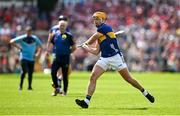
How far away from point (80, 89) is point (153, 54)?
798 inches

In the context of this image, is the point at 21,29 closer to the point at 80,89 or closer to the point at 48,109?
the point at 80,89

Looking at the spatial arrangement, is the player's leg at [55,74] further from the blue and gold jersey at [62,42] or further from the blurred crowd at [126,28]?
the blurred crowd at [126,28]

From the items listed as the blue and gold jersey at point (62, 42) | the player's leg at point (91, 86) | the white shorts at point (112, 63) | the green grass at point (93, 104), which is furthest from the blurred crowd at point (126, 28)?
the player's leg at point (91, 86)

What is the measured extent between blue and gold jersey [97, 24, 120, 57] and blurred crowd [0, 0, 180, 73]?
84.7ft

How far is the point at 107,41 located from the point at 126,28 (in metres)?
28.9

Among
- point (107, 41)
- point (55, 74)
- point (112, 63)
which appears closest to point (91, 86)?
point (112, 63)

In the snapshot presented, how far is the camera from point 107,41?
19688 millimetres

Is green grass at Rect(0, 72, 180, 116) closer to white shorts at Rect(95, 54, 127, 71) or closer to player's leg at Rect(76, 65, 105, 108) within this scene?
player's leg at Rect(76, 65, 105, 108)

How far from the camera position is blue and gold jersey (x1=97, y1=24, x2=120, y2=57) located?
1962cm

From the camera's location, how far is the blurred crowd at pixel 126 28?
47125mm

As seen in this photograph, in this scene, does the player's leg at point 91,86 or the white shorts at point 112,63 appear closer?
the player's leg at point 91,86

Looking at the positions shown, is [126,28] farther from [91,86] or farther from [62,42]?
[91,86]

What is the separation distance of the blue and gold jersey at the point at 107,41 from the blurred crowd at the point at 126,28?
2581cm

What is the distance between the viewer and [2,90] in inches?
1066
